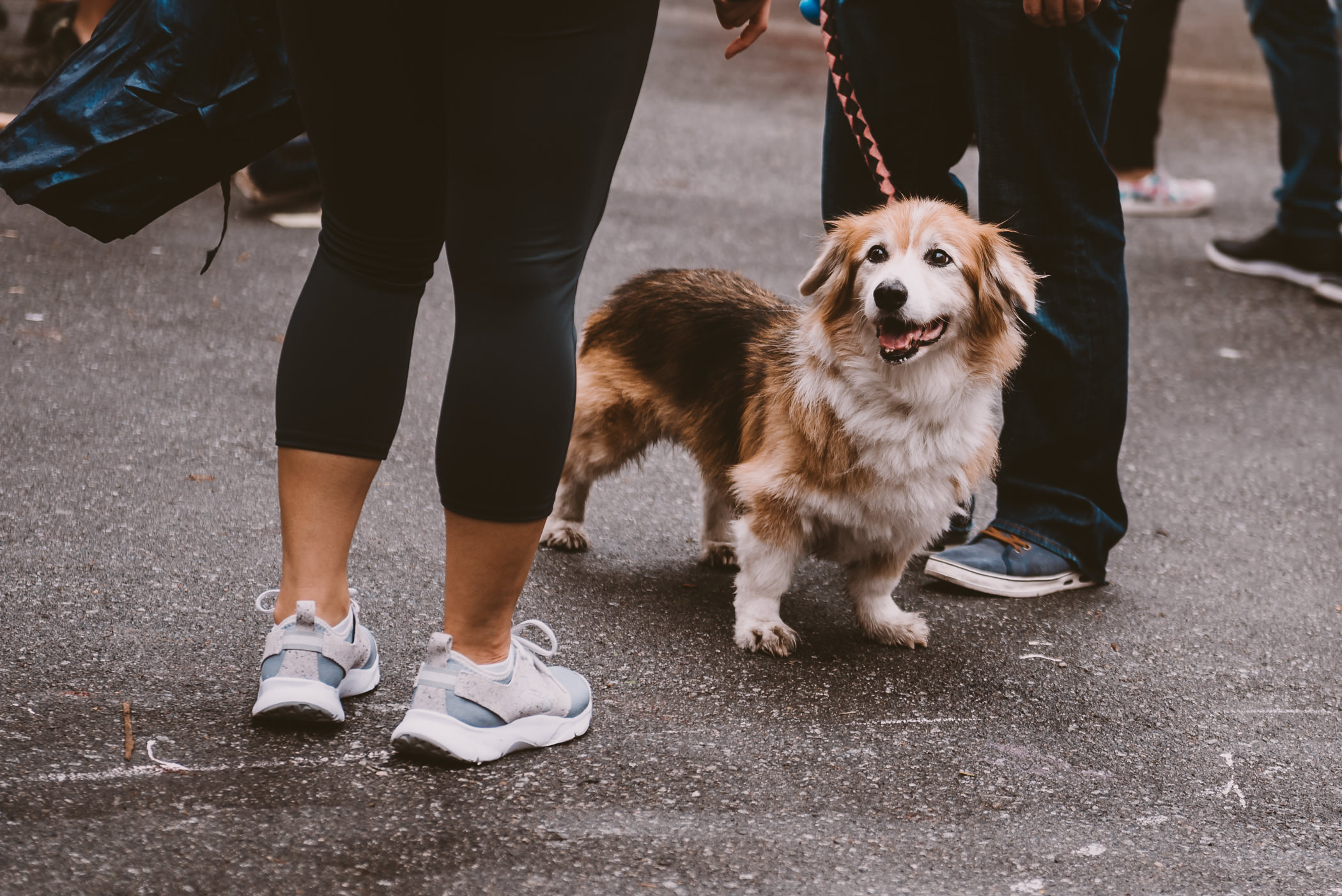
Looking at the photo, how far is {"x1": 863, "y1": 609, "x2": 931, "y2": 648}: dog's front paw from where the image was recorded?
9.20 feet

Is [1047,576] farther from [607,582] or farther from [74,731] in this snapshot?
[74,731]

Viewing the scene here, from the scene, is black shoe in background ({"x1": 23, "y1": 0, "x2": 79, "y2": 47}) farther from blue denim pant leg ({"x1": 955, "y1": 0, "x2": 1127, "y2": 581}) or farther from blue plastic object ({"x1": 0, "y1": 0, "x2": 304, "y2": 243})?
blue denim pant leg ({"x1": 955, "y1": 0, "x2": 1127, "y2": 581})

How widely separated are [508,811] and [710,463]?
119cm

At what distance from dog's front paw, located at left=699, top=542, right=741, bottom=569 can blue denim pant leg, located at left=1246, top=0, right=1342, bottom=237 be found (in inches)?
148

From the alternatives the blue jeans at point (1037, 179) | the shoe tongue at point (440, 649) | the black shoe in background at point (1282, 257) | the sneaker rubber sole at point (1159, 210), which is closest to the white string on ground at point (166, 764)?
the shoe tongue at point (440, 649)

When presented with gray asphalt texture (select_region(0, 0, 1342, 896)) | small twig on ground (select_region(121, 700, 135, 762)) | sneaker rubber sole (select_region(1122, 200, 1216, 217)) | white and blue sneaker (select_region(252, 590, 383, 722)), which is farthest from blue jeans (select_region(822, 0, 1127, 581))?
sneaker rubber sole (select_region(1122, 200, 1216, 217))

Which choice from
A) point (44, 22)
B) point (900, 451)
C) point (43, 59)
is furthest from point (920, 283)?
point (44, 22)

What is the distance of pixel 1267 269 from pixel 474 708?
199 inches

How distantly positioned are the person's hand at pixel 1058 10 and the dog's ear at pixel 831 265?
546mm

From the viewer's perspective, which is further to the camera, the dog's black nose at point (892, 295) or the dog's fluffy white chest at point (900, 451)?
the dog's fluffy white chest at point (900, 451)

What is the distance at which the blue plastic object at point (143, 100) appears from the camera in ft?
6.72

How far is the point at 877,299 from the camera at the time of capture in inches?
99.7

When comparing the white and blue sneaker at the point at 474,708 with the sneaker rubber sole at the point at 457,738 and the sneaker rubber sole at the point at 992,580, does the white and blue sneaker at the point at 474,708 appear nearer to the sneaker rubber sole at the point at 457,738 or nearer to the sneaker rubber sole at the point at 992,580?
the sneaker rubber sole at the point at 457,738

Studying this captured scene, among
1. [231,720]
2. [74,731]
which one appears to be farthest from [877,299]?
[74,731]
